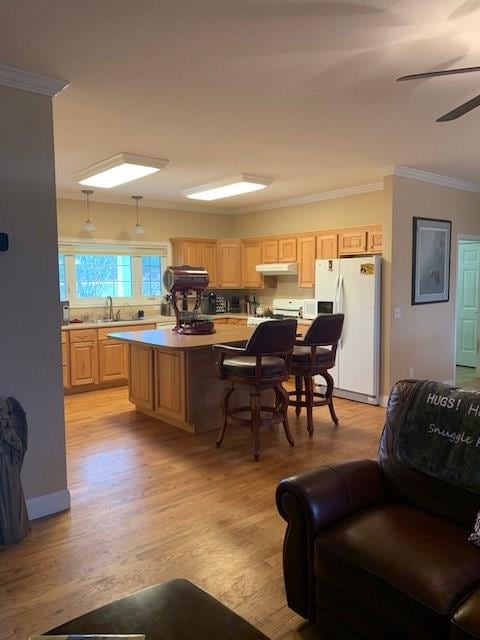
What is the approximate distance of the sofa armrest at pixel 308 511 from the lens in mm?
1951

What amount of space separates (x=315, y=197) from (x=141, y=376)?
3514mm

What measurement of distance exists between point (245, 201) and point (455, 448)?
5837 mm

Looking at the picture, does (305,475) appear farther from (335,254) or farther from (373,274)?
(335,254)

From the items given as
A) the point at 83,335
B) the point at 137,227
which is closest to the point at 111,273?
the point at 137,227

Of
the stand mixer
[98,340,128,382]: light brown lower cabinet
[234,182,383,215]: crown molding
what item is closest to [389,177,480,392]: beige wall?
[234,182,383,215]: crown molding

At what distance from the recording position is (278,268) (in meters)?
6.89

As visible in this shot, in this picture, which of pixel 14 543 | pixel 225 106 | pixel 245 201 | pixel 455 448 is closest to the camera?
pixel 455 448

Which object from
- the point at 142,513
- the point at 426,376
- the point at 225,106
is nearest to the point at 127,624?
the point at 142,513

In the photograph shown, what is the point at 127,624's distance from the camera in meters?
1.42

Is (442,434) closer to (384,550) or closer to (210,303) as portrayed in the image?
(384,550)

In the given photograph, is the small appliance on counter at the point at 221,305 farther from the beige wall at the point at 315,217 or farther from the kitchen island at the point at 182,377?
the kitchen island at the point at 182,377

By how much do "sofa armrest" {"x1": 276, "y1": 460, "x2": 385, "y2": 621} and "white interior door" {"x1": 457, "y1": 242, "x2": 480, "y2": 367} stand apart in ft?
20.5

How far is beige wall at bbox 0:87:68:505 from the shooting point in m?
2.75

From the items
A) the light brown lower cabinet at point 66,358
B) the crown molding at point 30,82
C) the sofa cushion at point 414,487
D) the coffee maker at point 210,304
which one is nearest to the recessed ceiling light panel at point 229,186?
the coffee maker at point 210,304
